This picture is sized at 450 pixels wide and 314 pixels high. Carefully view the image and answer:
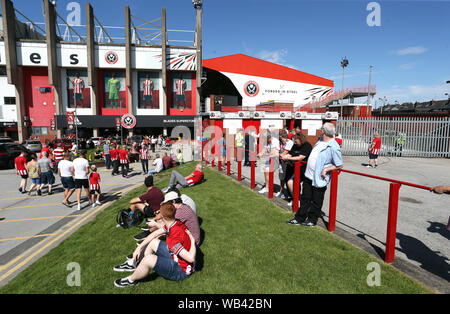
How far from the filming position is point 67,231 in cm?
702

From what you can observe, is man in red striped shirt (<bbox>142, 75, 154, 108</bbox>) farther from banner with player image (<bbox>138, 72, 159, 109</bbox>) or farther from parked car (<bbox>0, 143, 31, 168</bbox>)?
parked car (<bbox>0, 143, 31, 168</bbox>)

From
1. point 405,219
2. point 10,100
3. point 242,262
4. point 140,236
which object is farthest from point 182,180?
point 10,100

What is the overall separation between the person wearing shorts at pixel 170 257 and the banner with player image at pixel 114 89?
40.9 m

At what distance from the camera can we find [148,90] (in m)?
40.6

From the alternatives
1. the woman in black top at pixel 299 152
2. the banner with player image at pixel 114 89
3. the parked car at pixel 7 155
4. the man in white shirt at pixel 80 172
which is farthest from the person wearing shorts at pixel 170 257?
the banner with player image at pixel 114 89

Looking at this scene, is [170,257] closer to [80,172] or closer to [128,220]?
[128,220]

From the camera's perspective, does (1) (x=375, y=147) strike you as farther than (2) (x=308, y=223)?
Yes

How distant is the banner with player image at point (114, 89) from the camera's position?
39.9 metres

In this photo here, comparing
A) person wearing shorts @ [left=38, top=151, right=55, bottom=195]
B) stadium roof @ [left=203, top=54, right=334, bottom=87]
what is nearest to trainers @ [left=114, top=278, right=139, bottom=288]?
person wearing shorts @ [left=38, top=151, right=55, bottom=195]

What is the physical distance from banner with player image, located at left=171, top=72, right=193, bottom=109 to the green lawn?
123 feet

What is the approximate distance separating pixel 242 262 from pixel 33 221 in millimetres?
7530

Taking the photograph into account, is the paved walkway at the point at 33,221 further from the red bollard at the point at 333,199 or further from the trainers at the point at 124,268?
the red bollard at the point at 333,199
